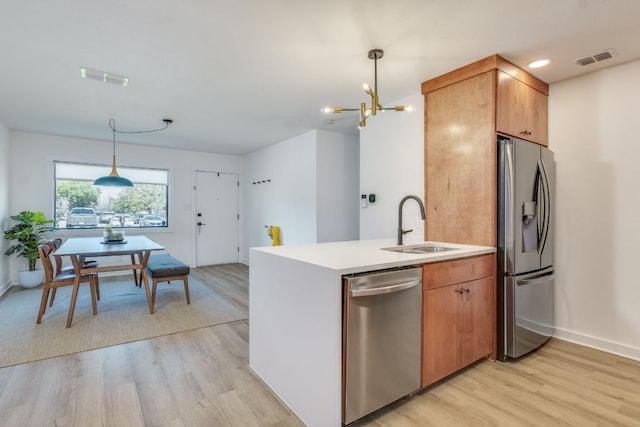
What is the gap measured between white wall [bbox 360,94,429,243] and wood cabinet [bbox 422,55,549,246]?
181 millimetres

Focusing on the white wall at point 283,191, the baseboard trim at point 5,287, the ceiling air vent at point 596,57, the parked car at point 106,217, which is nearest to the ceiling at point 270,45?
the ceiling air vent at point 596,57

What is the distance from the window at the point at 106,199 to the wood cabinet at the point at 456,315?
5.76 m

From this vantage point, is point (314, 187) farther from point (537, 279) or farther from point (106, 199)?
point (106, 199)

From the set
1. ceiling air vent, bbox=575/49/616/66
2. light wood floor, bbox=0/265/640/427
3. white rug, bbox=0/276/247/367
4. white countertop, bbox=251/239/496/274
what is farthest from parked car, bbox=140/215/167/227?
ceiling air vent, bbox=575/49/616/66

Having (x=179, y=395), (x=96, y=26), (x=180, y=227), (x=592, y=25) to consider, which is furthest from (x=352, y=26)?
(x=180, y=227)

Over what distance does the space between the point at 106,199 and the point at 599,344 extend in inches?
281

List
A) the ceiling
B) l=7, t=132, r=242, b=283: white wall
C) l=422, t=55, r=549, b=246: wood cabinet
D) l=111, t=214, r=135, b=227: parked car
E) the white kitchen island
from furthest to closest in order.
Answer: l=111, t=214, r=135, b=227: parked car → l=7, t=132, r=242, b=283: white wall → l=422, t=55, r=549, b=246: wood cabinet → the ceiling → the white kitchen island

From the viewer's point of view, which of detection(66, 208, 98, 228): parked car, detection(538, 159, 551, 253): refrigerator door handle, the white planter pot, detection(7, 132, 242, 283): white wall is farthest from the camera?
detection(66, 208, 98, 228): parked car

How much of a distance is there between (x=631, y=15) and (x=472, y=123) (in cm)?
109

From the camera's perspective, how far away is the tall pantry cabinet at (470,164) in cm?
224

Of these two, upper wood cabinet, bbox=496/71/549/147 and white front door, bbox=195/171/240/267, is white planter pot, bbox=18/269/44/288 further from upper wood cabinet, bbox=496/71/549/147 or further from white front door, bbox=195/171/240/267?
upper wood cabinet, bbox=496/71/549/147

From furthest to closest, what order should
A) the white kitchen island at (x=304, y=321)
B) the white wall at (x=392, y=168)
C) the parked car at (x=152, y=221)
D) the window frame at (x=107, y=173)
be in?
the parked car at (x=152, y=221) < the window frame at (x=107, y=173) < the white wall at (x=392, y=168) < the white kitchen island at (x=304, y=321)

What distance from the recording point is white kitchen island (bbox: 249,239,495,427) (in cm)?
162

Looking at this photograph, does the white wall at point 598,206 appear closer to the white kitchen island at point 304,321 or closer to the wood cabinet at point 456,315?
the wood cabinet at point 456,315
